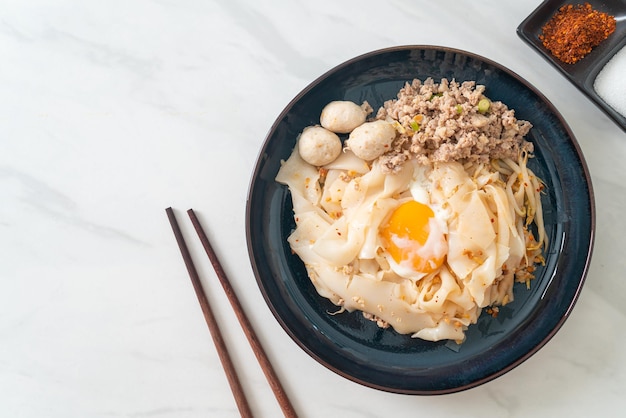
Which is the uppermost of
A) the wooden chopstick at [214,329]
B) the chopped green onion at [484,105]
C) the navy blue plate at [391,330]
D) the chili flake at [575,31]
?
the chili flake at [575,31]

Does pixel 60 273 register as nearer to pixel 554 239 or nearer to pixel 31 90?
pixel 31 90

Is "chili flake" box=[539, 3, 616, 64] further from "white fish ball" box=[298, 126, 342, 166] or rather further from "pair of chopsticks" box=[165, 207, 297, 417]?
"pair of chopsticks" box=[165, 207, 297, 417]

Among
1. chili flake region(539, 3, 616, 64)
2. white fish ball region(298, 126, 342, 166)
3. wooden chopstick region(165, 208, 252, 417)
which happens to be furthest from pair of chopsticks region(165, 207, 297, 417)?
chili flake region(539, 3, 616, 64)

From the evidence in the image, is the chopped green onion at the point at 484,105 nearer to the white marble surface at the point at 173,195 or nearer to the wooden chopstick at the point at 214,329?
the white marble surface at the point at 173,195

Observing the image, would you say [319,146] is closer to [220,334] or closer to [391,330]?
[391,330]

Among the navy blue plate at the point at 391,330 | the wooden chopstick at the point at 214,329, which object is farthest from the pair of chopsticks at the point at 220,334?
the navy blue plate at the point at 391,330

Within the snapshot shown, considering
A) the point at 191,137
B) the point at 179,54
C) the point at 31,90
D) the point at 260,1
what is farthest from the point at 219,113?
the point at 31,90
